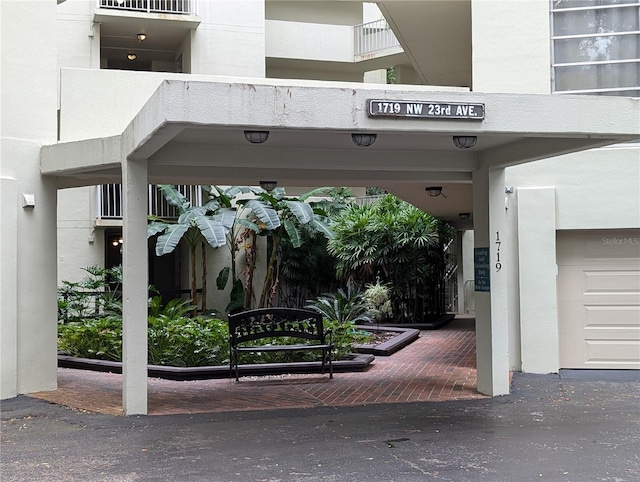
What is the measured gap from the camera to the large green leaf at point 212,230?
57.6 feet

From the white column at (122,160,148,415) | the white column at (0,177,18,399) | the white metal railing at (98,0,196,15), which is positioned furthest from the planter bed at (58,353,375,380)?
the white metal railing at (98,0,196,15)

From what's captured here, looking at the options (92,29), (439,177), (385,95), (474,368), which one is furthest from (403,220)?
(385,95)

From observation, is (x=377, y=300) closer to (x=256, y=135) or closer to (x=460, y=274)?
(x=460, y=274)

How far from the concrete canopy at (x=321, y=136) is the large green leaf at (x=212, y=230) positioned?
6393 millimetres

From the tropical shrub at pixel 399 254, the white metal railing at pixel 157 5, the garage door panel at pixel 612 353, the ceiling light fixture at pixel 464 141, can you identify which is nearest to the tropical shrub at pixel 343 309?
the tropical shrub at pixel 399 254

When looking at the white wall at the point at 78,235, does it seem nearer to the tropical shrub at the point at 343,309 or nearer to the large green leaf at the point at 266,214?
the large green leaf at the point at 266,214

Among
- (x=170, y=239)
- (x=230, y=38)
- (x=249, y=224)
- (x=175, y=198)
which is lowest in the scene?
(x=170, y=239)

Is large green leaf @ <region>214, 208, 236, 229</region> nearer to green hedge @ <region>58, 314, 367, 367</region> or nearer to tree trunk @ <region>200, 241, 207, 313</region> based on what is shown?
tree trunk @ <region>200, 241, 207, 313</region>

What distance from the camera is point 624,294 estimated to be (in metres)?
11.6

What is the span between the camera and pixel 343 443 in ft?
24.0

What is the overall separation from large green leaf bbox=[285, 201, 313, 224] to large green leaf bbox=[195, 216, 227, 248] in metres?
1.89

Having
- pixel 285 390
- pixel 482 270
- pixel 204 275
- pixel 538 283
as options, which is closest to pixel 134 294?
pixel 285 390

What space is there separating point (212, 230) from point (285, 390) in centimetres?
827

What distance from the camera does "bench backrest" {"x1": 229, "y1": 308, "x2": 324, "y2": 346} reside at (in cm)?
1091
